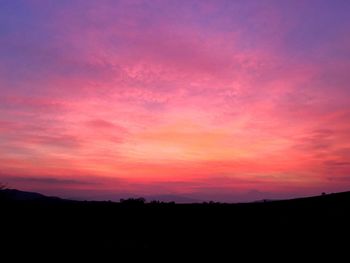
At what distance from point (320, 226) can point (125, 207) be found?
475 inches

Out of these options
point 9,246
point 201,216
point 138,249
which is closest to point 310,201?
point 201,216

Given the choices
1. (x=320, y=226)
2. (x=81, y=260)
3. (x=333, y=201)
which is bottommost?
(x=81, y=260)

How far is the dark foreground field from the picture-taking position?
14.4 m

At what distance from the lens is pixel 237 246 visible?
48.8ft

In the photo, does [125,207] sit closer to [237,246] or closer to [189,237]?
[189,237]

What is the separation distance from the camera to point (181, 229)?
59.2 feet

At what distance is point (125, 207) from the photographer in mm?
24578

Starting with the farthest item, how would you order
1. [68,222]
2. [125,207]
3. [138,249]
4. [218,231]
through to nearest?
[125,207] → [68,222] → [218,231] → [138,249]

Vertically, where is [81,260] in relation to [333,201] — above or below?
below

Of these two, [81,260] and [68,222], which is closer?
[81,260]

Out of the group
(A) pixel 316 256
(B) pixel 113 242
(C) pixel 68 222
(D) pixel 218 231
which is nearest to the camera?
(A) pixel 316 256

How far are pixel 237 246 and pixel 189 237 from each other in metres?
2.38

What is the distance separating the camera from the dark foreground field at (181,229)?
47.2ft

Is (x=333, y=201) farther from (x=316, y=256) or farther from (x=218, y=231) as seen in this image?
(x=316, y=256)
